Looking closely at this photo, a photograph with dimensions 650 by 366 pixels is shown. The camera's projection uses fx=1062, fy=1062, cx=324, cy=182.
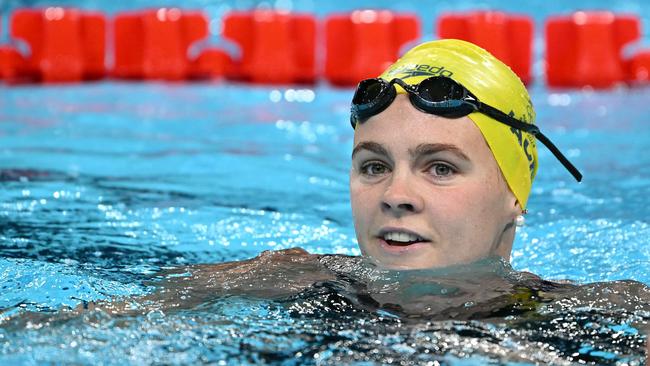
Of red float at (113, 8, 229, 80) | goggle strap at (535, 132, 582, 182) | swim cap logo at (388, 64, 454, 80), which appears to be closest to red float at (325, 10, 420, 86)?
red float at (113, 8, 229, 80)

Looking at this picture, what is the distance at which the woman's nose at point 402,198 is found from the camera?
118 inches

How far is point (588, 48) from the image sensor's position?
999 centimetres

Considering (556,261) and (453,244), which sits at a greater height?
(453,244)

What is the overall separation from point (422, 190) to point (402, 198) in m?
0.07

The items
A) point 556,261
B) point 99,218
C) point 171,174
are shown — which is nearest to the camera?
point 556,261

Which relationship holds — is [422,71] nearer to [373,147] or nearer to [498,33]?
[373,147]

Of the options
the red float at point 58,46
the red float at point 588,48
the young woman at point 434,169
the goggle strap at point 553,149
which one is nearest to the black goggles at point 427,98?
the young woman at point 434,169

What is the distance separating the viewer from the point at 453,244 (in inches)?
121

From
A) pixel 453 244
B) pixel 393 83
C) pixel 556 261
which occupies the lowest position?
pixel 556 261

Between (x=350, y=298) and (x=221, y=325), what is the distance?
46 cm

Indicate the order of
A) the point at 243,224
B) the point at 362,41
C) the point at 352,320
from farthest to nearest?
the point at 362,41, the point at 243,224, the point at 352,320

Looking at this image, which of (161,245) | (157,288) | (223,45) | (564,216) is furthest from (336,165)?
(223,45)

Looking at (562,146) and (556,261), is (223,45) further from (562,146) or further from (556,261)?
(556,261)

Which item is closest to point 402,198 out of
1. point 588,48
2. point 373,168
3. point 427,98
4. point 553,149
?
point 373,168
